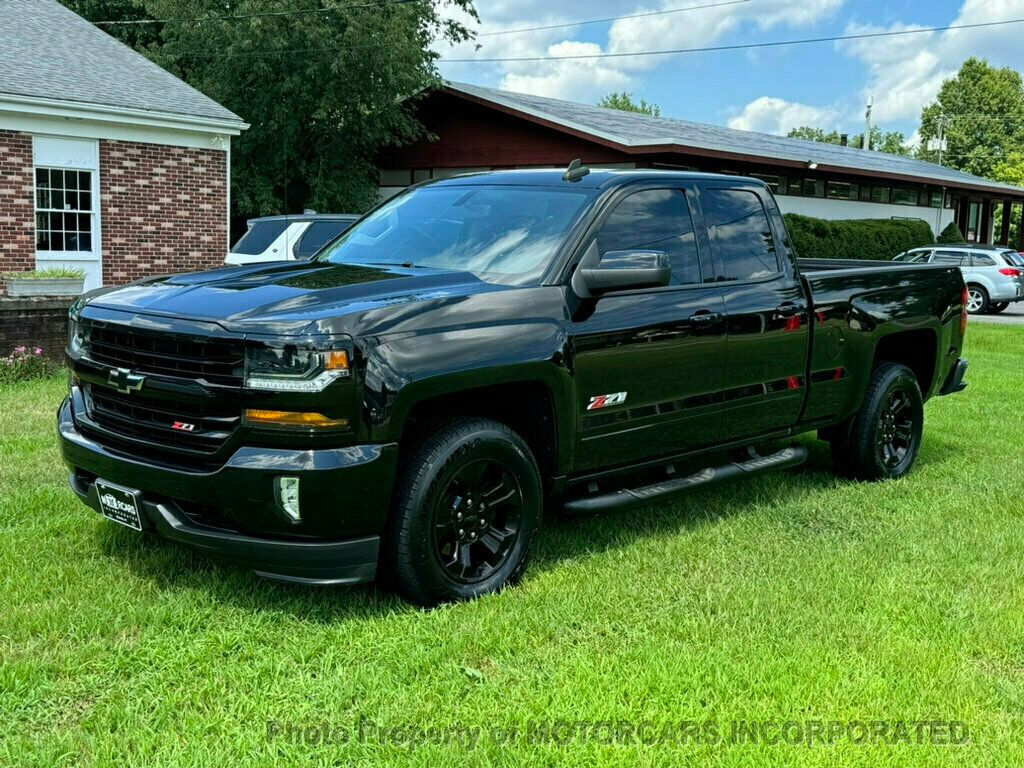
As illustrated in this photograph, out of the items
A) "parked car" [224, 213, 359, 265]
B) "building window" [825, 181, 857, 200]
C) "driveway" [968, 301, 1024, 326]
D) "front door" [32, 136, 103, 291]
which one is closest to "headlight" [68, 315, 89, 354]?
"parked car" [224, 213, 359, 265]

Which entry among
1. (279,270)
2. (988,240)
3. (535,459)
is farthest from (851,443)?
(988,240)

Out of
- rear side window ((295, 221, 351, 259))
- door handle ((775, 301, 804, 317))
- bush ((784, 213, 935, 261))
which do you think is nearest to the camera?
door handle ((775, 301, 804, 317))

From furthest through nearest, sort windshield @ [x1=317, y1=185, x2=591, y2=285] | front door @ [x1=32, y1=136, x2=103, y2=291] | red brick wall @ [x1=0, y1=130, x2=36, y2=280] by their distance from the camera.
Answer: front door @ [x1=32, y1=136, x2=103, y2=291] < red brick wall @ [x1=0, y1=130, x2=36, y2=280] < windshield @ [x1=317, y1=185, x2=591, y2=285]

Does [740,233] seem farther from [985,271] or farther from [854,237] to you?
[854,237]

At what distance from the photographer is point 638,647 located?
13.2 ft

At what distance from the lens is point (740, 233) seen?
5.89m

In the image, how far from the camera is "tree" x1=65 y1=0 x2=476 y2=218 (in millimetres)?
25391

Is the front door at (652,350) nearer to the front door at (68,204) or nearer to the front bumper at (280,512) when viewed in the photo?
the front bumper at (280,512)

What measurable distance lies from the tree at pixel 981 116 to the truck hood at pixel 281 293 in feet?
313

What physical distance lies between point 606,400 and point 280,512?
170cm

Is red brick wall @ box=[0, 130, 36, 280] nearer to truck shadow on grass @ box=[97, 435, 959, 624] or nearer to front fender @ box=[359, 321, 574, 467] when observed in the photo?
truck shadow on grass @ box=[97, 435, 959, 624]

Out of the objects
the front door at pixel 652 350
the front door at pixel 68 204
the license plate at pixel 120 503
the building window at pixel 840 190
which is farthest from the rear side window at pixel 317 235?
the building window at pixel 840 190

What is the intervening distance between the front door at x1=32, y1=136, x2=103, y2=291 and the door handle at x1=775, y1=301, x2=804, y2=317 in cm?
1447

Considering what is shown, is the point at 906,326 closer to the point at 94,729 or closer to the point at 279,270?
the point at 279,270
